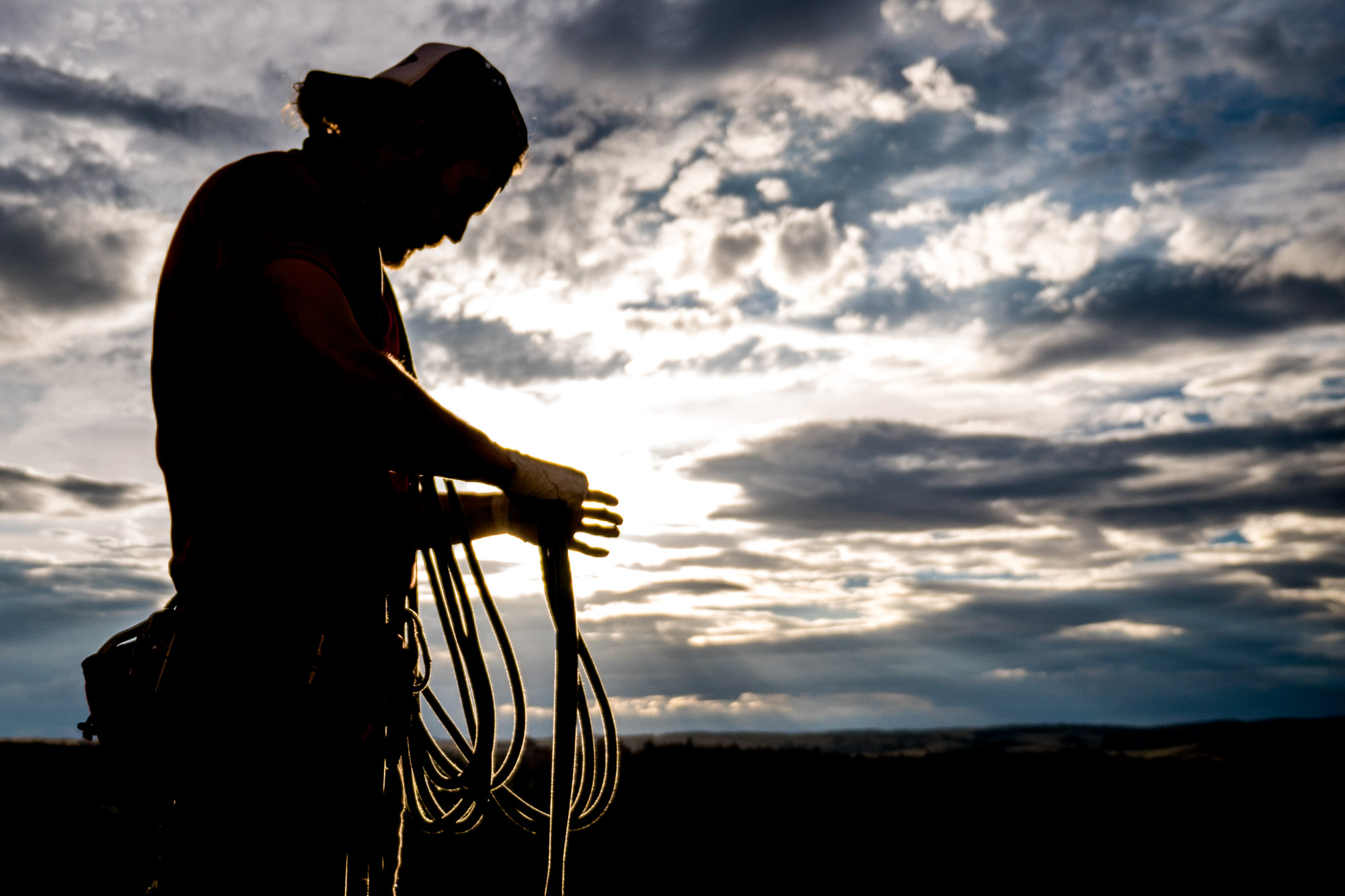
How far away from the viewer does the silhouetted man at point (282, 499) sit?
6.56ft

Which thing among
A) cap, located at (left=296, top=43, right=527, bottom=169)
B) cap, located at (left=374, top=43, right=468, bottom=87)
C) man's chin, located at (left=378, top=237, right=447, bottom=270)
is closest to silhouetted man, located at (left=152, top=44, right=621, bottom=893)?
man's chin, located at (left=378, top=237, right=447, bottom=270)

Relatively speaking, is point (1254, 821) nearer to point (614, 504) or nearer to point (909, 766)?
point (909, 766)

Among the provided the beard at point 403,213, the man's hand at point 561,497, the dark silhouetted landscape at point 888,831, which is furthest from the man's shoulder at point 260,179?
the dark silhouetted landscape at point 888,831

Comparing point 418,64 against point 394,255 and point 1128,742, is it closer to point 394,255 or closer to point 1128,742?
point 394,255

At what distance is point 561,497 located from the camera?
2.35 m

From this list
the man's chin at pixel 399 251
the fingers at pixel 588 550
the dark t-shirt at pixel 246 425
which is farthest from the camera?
the man's chin at pixel 399 251

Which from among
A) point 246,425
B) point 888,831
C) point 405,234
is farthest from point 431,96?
point 888,831

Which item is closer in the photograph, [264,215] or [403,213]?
[264,215]

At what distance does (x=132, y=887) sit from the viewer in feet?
6.84

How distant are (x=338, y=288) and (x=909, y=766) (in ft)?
34.9

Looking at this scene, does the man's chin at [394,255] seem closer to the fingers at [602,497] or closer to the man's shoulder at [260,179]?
the man's shoulder at [260,179]

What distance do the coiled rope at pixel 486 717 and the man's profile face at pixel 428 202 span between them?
0.71 metres

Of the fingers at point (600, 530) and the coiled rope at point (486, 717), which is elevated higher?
the fingers at point (600, 530)

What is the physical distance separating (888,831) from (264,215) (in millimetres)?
8092
